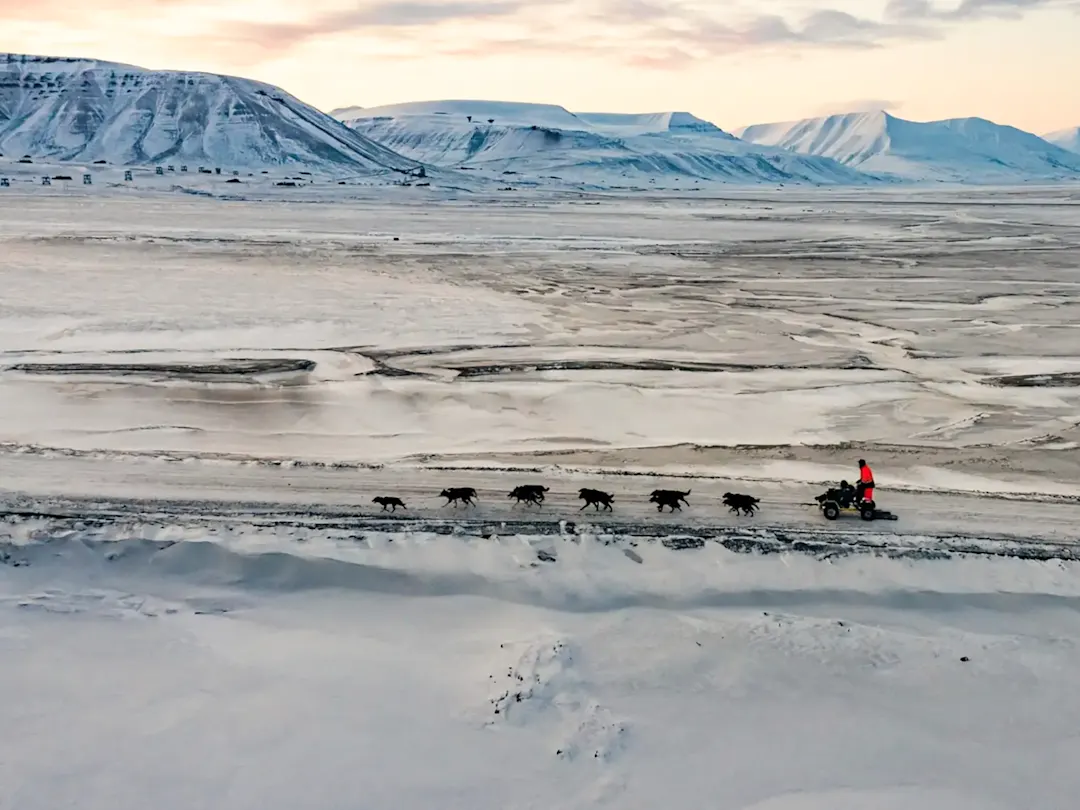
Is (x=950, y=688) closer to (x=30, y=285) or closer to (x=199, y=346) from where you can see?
(x=199, y=346)

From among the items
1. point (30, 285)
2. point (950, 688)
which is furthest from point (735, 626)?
point (30, 285)

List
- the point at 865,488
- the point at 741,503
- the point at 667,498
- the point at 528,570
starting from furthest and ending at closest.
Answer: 1. the point at 667,498
2. the point at 741,503
3. the point at 865,488
4. the point at 528,570

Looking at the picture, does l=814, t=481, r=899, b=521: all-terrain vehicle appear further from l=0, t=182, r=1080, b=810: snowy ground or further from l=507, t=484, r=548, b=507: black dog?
l=507, t=484, r=548, b=507: black dog

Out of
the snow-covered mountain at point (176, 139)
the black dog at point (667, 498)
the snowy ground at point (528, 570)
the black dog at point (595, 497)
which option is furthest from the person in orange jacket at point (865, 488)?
the snow-covered mountain at point (176, 139)

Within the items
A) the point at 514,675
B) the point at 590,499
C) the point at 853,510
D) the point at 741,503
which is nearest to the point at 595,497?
the point at 590,499

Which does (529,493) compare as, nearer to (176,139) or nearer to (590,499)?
(590,499)

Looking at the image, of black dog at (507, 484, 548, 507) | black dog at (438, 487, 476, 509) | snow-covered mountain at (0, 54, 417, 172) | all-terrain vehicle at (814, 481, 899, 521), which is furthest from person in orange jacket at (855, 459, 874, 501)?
snow-covered mountain at (0, 54, 417, 172)

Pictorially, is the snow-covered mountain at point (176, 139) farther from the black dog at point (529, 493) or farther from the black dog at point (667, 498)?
the black dog at point (667, 498)
